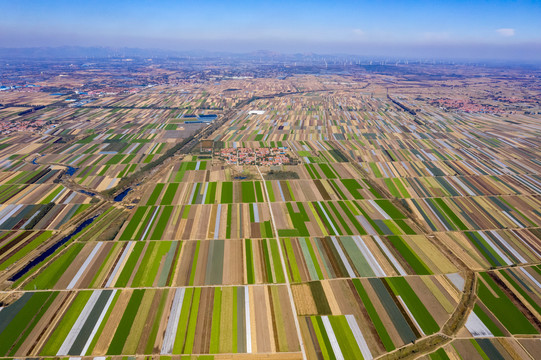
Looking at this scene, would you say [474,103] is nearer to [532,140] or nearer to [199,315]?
[532,140]

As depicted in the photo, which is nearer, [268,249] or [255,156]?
[268,249]

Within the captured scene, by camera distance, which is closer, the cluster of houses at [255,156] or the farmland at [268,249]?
the farmland at [268,249]

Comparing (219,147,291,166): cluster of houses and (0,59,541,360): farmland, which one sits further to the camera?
(219,147,291,166): cluster of houses

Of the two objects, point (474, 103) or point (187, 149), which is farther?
point (474, 103)

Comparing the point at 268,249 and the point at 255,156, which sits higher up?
the point at 255,156

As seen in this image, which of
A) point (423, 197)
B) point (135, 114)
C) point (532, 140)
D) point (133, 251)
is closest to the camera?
point (133, 251)

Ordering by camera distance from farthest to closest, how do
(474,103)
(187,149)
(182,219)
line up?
(474,103), (187,149), (182,219)

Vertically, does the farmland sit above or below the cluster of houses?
below

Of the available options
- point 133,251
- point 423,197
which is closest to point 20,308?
point 133,251
